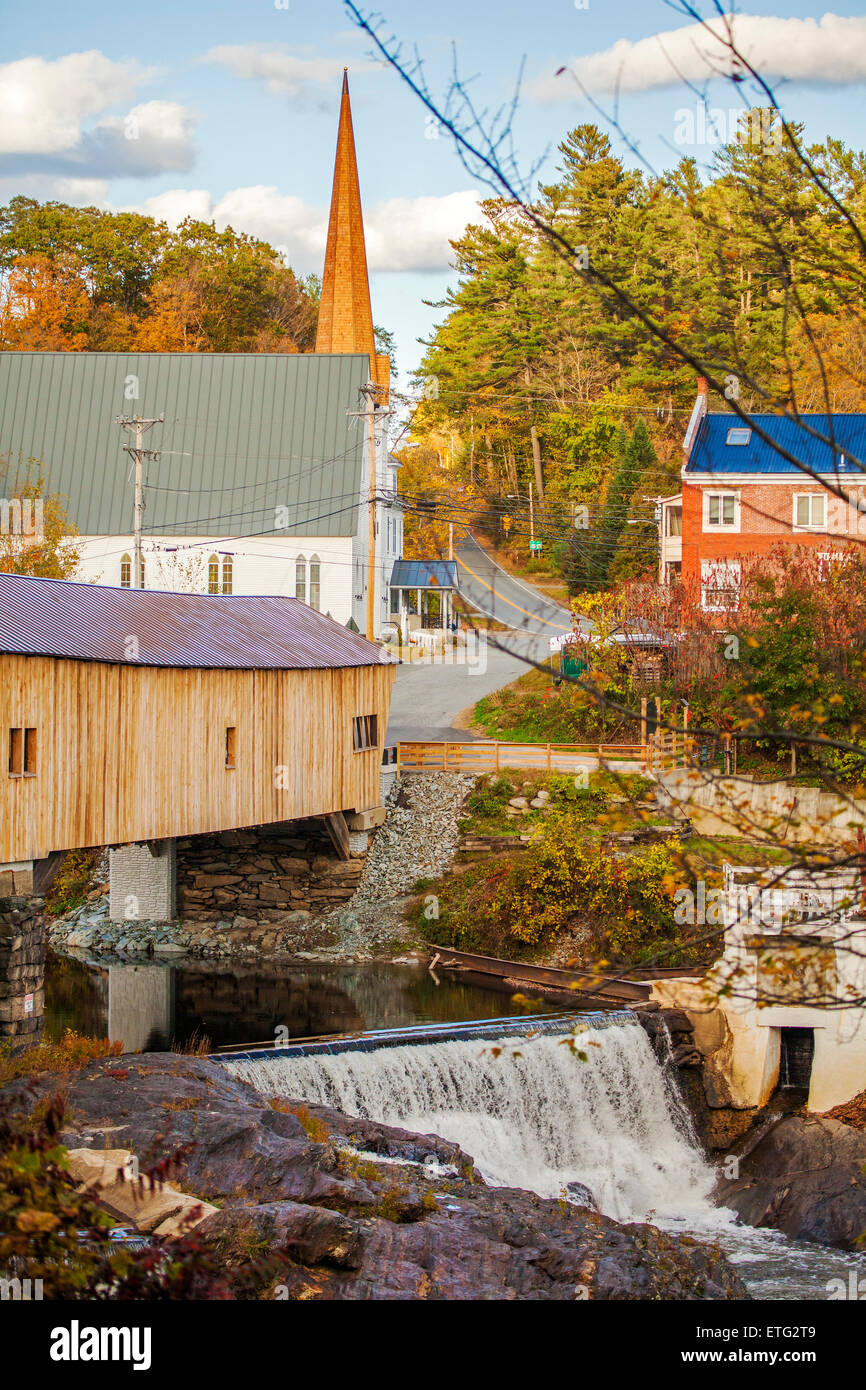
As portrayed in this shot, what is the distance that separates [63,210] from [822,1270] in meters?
53.2

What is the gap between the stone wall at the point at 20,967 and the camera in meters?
16.1

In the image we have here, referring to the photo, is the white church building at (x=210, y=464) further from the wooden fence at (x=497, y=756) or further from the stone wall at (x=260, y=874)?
the stone wall at (x=260, y=874)

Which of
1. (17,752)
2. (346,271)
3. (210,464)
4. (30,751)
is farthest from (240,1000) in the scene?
(346,271)

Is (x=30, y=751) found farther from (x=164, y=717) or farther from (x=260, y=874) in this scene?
(x=260, y=874)

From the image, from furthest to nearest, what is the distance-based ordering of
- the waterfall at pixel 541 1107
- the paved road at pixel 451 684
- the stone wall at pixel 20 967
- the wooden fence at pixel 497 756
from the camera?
the paved road at pixel 451 684 → the wooden fence at pixel 497 756 → the waterfall at pixel 541 1107 → the stone wall at pixel 20 967

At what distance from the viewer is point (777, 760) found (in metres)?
28.4

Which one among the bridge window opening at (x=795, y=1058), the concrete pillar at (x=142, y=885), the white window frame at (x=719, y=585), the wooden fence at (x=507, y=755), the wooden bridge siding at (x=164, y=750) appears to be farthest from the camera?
the white window frame at (x=719, y=585)

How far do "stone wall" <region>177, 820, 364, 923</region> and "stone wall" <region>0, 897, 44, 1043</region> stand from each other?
10.3 meters

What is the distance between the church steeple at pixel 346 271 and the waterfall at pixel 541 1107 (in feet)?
107

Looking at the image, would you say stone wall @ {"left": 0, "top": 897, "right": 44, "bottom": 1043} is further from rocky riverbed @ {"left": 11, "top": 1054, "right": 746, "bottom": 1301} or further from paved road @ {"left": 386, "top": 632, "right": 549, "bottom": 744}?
paved road @ {"left": 386, "top": 632, "right": 549, "bottom": 744}

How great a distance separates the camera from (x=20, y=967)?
16.2 m

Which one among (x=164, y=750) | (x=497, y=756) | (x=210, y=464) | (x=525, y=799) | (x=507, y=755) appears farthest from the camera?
(x=210, y=464)

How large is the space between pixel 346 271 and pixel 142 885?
29.2 meters

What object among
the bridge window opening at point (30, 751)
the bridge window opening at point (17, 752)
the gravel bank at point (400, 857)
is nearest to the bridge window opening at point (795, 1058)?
the gravel bank at point (400, 857)
